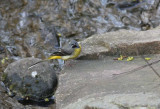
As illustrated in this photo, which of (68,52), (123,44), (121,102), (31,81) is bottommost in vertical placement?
(31,81)

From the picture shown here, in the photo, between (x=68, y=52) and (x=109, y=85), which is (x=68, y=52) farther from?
(x=109, y=85)

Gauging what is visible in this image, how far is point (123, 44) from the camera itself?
4277 millimetres

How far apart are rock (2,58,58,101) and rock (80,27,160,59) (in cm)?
136

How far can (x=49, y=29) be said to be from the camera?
9.11m

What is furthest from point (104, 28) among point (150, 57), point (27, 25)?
point (150, 57)

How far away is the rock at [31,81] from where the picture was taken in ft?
18.7

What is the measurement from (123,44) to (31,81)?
2.29 metres

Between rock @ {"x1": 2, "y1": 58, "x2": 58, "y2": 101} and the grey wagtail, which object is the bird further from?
rock @ {"x1": 2, "y1": 58, "x2": 58, "y2": 101}

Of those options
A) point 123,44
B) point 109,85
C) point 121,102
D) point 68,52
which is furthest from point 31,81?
point 121,102

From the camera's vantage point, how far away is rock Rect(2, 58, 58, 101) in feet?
18.7

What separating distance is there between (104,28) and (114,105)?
6.35 meters

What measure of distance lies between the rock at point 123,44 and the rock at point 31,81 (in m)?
1.36

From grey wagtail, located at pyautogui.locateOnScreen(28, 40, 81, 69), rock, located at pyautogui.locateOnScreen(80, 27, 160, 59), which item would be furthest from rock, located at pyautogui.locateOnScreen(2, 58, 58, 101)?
rock, located at pyautogui.locateOnScreen(80, 27, 160, 59)

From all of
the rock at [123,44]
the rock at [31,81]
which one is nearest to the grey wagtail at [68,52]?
the rock at [123,44]
